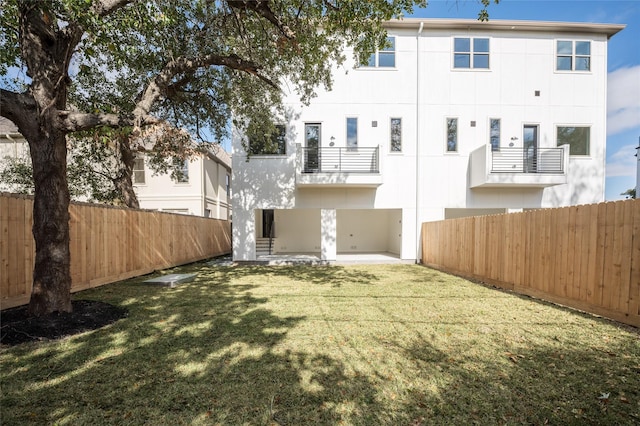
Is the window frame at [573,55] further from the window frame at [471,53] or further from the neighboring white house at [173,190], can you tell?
the neighboring white house at [173,190]

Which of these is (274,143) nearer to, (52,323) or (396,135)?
(396,135)

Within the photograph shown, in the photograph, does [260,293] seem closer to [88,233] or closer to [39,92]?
[88,233]

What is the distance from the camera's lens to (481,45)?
11961 millimetres

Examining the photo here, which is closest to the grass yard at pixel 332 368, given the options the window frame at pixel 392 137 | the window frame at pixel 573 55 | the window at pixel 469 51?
the window frame at pixel 392 137

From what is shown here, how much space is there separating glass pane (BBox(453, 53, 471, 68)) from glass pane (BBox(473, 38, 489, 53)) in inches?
18.9

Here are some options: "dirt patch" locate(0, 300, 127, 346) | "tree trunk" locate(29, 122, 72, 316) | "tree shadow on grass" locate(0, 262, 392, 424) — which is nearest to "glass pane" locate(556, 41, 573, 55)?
"tree shadow on grass" locate(0, 262, 392, 424)

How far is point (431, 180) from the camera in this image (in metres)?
12.0

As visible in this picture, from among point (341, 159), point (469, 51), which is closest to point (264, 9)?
point (341, 159)

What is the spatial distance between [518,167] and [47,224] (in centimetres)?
1457

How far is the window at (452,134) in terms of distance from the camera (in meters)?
12.0

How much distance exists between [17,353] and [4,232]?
276 cm

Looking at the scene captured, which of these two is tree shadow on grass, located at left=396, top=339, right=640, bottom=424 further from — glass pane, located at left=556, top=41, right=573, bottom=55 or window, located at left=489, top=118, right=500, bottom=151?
glass pane, located at left=556, top=41, right=573, bottom=55

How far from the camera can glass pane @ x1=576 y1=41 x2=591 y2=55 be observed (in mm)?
12055

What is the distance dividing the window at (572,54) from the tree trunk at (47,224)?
1694 centimetres
